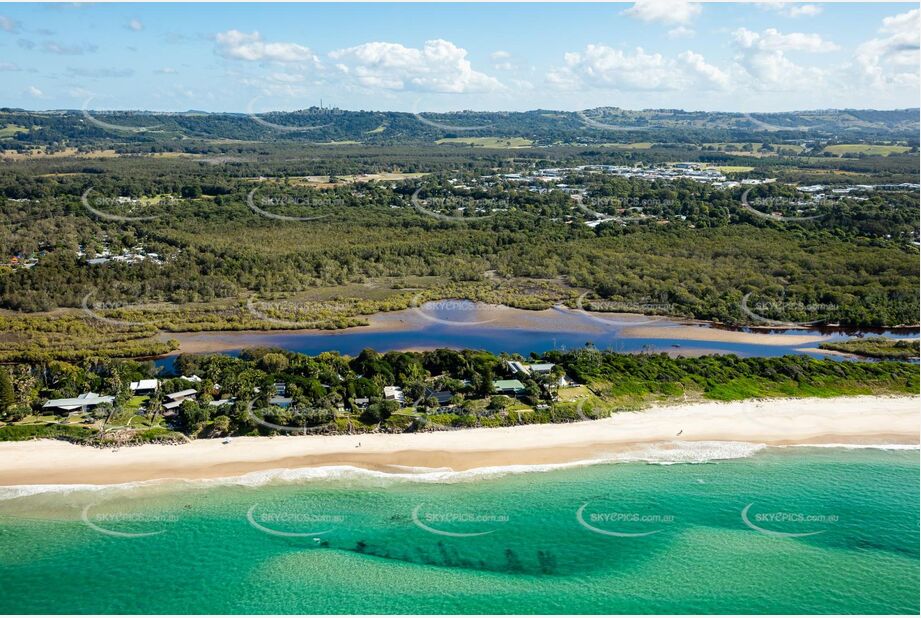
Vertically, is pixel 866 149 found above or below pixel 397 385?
above

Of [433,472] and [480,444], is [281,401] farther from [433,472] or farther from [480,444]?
[480,444]

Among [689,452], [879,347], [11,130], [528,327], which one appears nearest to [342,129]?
[11,130]

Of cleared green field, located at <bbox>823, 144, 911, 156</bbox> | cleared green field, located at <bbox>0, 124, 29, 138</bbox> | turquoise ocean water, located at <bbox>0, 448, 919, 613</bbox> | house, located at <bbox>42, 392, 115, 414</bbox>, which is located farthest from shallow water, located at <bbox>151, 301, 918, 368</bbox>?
cleared green field, located at <bbox>0, 124, 29, 138</bbox>

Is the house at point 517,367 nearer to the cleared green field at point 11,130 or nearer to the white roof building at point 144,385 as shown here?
the white roof building at point 144,385

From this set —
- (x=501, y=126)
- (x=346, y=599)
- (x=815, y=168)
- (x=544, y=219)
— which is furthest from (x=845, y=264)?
(x=501, y=126)

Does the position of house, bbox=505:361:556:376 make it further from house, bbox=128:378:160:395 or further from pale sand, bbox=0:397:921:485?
house, bbox=128:378:160:395

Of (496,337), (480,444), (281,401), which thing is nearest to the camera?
(480,444)

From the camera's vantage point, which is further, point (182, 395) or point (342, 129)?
point (342, 129)
